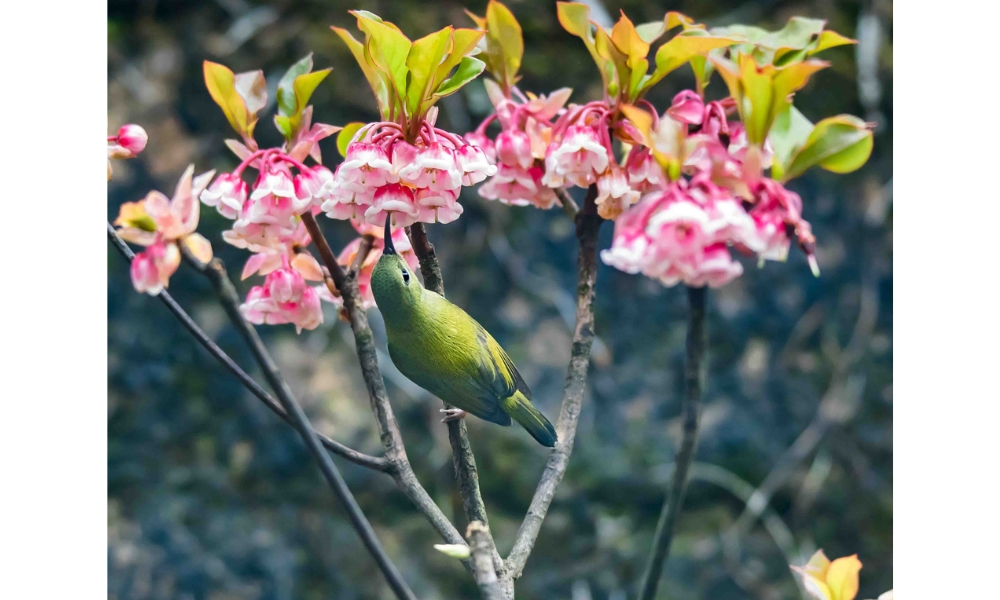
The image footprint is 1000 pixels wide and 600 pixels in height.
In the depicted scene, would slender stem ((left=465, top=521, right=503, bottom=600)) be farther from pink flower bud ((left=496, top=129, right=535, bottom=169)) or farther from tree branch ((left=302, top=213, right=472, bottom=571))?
pink flower bud ((left=496, top=129, right=535, bottom=169))

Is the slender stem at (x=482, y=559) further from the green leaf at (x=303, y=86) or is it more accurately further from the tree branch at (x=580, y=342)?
Answer: the green leaf at (x=303, y=86)

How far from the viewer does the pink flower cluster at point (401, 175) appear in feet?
0.98

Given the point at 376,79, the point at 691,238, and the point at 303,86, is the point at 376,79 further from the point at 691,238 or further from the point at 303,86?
the point at 691,238

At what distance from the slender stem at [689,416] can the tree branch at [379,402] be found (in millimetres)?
106

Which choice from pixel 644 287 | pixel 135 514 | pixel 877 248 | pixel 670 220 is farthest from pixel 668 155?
pixel 135 514

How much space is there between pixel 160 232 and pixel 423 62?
132 mm

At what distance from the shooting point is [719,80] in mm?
826

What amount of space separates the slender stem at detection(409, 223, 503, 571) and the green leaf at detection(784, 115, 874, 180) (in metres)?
0.18

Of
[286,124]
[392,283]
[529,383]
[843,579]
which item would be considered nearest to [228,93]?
[286,124]

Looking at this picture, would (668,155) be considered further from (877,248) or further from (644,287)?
(877,248)

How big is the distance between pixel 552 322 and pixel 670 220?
2.18 ft

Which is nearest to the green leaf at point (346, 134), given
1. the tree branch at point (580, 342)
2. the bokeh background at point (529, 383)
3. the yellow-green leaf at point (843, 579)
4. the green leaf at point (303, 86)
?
the green leaf at point (303, 86)

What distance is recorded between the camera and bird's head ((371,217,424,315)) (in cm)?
34
